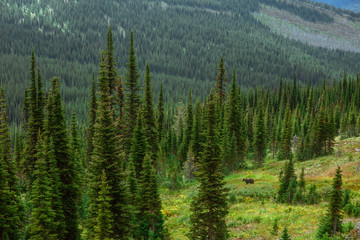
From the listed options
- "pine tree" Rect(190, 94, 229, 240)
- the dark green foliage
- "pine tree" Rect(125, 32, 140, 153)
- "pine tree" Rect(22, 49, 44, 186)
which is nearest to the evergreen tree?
"pine tree" Rect(125, 32, 140, 153)

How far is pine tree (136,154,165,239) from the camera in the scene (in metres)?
25.4

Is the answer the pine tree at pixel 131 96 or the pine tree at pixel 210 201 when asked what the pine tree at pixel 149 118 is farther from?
the pine tree at pixel 210 201

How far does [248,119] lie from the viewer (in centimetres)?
7756

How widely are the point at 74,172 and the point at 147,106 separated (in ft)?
64.0

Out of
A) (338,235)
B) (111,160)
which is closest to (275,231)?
(338,235)

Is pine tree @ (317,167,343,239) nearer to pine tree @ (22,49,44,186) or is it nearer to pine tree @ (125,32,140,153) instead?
pine tree @ (125,32,140,153)

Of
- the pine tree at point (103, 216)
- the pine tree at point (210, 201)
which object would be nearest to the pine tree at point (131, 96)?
the pine tree at point (103, 216)

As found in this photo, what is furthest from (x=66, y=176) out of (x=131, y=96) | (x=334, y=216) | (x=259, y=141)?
(x=259, y=141)

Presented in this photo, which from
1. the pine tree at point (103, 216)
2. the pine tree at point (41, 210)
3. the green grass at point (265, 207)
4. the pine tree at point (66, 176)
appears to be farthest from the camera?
the green grass at point (265, 207)

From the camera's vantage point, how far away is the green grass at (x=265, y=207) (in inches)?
1012

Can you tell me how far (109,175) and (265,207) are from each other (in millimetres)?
19375

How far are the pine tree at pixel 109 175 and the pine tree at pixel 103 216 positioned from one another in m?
0.74

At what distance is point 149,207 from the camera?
83.1 feet

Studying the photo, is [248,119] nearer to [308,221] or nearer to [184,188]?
[184,188]
